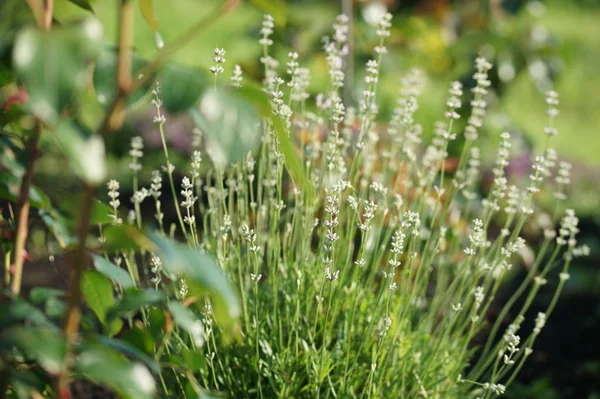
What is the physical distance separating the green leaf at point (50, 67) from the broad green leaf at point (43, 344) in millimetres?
286

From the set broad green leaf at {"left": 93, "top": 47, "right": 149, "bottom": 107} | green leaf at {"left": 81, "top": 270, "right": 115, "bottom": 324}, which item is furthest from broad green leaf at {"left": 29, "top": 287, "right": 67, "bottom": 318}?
broad green leaf at {"left": 93, "top": 47, "right": 149, "bottom": 107}

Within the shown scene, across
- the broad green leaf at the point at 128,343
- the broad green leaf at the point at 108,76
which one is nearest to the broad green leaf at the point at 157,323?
the broad green leaf at the point at 128,343

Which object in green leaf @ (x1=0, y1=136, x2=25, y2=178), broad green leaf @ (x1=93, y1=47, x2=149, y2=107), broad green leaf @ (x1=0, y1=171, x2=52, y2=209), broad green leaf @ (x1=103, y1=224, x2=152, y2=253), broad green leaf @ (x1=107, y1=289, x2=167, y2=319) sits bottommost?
broad green leaf @ (x1=107, y1=289, x2=167, y2=319)

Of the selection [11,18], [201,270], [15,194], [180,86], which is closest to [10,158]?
[15,194]

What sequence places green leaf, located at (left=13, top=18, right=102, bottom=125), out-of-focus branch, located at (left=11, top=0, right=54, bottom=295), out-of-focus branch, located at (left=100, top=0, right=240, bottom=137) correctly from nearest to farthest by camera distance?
green leaf, located at (left=13, top=18, right=102, bottom=125) → out-of-focus branch, located at (left=100, top=0, right=240, bottom=137) → out-of-focus branch, located at (left=11, top=0, right=54, bottom=295)

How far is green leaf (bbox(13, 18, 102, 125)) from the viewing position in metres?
0.85

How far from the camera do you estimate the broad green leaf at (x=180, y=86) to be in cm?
98

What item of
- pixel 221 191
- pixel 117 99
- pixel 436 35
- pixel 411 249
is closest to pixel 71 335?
pixel 117 99

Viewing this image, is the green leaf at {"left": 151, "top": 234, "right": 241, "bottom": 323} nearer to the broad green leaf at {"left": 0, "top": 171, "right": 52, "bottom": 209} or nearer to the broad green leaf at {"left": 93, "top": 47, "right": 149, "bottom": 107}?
the broad green leaf at {"left": 93, "top": 47, "right": 149, "bottom": 107}

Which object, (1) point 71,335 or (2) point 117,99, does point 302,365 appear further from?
(2) point 117,99

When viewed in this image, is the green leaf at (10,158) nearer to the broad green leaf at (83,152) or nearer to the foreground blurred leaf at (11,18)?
the foreground blurred leaf at (11,18)

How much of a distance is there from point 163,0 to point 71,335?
1041 centimetres

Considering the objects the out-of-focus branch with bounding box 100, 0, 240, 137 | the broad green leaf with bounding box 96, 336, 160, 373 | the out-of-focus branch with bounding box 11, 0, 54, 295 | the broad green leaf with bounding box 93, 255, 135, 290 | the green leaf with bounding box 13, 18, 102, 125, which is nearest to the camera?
the green leaf with bounding box 13, 18, 102, 125

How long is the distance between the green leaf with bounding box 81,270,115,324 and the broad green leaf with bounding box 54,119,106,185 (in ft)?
1.33
